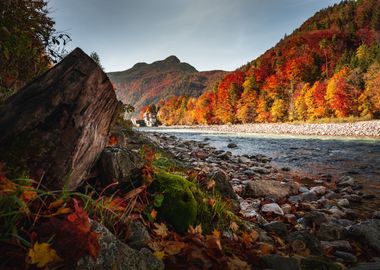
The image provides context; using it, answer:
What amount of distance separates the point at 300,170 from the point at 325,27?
354 ft

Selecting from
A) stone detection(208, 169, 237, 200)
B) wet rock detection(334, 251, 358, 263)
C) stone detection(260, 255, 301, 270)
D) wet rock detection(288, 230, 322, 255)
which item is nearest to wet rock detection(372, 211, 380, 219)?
wet rock detection(334, 251, 358, 263)

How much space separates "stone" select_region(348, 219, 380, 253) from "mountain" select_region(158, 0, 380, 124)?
115 feet

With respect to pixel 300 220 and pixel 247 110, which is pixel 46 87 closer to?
pixel 300 220

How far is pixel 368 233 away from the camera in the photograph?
3518mm

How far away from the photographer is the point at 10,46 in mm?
3943

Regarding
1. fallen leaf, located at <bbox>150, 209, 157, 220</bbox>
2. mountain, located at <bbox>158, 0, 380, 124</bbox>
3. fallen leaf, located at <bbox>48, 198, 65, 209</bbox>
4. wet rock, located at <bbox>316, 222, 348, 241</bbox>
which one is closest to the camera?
fallen leaf, located at <bbox>48, 198, 65, 209</bbox>

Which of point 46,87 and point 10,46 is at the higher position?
point 10,46

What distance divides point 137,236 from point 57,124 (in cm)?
113

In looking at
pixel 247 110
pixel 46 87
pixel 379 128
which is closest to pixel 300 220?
pixel 46 87

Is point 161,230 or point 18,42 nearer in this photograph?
point 161,230

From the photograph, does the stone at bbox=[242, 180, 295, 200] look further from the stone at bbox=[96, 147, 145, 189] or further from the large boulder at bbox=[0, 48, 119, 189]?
the large boulder at bbox=[0, 48, 119, 189]

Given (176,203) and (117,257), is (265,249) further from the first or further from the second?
(117,257)

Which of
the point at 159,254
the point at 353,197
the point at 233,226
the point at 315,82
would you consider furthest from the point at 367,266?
the point at 315,82

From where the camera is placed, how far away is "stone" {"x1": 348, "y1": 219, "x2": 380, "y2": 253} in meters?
3.41
